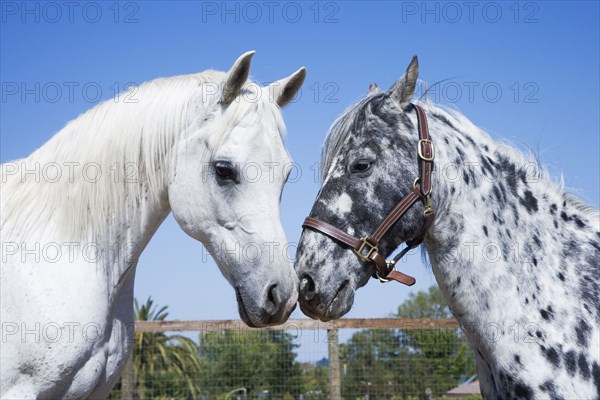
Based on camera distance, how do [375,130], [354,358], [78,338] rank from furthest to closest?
[354,358] < [375,130] < [78,338]

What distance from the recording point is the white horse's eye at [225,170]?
2789 mm

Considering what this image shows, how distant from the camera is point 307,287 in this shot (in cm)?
285

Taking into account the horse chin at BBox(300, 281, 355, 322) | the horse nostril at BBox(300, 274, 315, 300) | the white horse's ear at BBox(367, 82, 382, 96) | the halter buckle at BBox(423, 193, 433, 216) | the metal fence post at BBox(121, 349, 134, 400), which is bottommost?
the metal fence post at BBox(121, 349, 134, 400)

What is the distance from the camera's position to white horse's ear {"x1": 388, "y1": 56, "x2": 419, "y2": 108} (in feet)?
9.95

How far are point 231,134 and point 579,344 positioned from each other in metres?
1.67

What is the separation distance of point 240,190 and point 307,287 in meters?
0.50

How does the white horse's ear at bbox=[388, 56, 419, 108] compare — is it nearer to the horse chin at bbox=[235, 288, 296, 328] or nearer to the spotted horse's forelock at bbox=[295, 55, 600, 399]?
the spotted horse's forelock at bbox=[295, 55, 600, 399]

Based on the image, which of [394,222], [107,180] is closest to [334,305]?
[394,222]

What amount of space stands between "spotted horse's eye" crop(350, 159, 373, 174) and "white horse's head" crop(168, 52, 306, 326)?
298 mm

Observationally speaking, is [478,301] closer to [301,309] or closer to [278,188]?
[301,309]

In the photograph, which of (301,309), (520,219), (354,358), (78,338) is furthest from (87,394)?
(354,358)

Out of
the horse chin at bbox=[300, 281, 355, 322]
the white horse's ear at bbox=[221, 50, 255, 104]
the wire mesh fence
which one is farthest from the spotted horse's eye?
the wire mesh fence

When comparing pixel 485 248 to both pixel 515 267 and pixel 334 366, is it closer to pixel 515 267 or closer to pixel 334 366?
pixel 515 267

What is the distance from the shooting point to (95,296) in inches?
107
